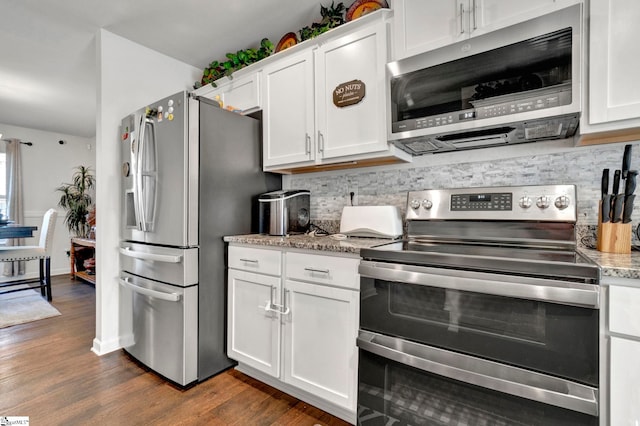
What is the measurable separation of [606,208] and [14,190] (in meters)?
7.00

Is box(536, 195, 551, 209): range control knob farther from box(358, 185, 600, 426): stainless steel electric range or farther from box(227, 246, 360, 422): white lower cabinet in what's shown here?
box(227, 246, 360, 422): white lower cabinet

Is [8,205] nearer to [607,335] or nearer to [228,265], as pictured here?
[228,265]

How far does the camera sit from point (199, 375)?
1889mm

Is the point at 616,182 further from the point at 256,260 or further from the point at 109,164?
the point at 109,164

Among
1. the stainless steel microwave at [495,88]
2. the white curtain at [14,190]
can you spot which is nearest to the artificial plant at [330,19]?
the stainless steel microwave at [495,88]

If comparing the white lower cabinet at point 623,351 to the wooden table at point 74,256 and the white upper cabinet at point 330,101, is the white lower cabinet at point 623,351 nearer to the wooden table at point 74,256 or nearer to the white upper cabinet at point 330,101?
the white upper cabinet at point 330,101

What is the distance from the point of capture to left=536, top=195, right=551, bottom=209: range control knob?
140 centimetres

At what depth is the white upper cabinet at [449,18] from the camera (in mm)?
1290

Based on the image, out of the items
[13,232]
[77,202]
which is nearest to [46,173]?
[77,202]

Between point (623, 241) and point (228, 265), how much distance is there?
201cm

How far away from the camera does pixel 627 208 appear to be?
123cm

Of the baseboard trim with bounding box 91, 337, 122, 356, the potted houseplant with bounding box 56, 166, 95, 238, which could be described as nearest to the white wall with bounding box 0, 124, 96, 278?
the potted houseplant with bounding box 56, 166, 95, 238

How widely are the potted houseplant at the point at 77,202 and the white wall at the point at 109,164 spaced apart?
3.52 meters

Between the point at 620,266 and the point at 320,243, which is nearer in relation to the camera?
the point at 620,266
